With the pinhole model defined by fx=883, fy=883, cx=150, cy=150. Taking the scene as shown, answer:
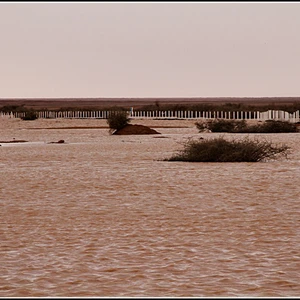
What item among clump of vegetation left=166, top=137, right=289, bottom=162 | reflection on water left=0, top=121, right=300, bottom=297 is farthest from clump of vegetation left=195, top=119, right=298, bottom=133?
reflection on water left=0, top=121, right=300, bottom=297

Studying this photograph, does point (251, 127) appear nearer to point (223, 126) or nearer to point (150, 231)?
point (223, 126)

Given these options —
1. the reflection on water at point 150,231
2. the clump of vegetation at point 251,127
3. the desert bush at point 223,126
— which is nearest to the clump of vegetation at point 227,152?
the reflection on water at point 150,231

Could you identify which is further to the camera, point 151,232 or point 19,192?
point 19,192

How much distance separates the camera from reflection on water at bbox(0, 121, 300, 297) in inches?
344

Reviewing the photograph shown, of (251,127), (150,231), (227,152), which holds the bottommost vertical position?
(150,231)

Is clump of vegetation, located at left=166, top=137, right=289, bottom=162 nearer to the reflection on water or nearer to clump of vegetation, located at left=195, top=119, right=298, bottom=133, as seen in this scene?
the reflection on water

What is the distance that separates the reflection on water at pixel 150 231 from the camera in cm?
874

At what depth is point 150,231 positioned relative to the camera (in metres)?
12.2

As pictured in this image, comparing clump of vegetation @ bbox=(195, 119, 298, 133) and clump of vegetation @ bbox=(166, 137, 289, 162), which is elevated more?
clump of vegetation @ bbox=(195, 119, 298, 133)

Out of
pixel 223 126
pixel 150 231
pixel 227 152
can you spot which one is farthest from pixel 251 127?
pixel 150 231

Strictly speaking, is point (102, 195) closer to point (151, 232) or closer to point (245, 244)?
point (151, 232)

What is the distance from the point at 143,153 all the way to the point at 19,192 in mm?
11464

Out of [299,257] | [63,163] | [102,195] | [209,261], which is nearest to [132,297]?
[209,261]

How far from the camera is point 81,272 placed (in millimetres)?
9344
